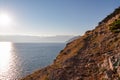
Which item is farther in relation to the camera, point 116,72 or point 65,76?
point 65,76

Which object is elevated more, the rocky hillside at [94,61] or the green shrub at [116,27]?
the green shrub at [116,27]

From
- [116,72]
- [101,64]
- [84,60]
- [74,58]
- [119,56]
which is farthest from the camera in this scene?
[74,58]

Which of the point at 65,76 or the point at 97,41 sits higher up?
the point at 97,41

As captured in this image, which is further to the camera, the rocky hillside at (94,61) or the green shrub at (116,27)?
the green shrub at (116,27)

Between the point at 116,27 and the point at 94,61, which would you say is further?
the point at 116,27

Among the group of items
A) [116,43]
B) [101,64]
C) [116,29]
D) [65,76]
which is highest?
[116,29]

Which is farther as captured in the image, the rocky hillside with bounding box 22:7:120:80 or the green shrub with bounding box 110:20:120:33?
the green shrub with bounding box 110:20:120:33

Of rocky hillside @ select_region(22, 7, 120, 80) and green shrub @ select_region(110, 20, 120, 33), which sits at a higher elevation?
green shrub @ select_region(110, 20, 120, 33)

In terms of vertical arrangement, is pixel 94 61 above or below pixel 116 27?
below

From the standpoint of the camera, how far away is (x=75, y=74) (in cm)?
3253

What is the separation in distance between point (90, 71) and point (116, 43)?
6691mm

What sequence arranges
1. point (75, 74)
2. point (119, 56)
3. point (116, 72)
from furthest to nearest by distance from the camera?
point (75, 74) → point (119, 56) → point (116, 72)

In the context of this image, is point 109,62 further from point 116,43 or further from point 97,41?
point 97,41

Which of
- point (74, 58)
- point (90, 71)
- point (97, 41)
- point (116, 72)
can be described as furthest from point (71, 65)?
point (116, 72)
